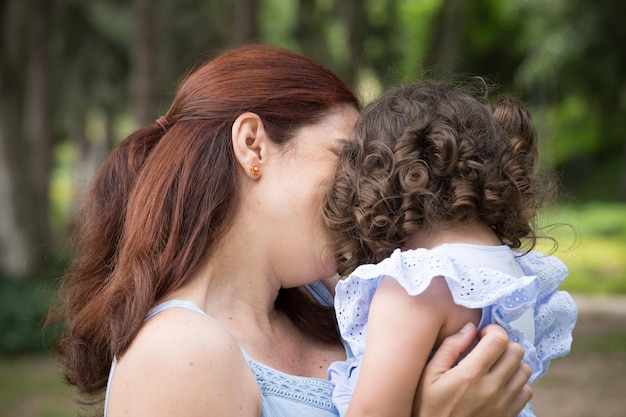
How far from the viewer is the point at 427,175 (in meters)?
2.01

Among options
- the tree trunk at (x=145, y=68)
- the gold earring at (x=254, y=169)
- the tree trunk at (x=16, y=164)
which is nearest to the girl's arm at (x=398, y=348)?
the gold earring at (x=254, y=169)

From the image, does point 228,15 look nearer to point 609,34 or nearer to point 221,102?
point 609,34

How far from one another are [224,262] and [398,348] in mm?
504

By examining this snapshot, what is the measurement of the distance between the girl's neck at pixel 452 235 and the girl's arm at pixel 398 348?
0.16 m

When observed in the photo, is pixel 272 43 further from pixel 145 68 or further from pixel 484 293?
pixel 145 68

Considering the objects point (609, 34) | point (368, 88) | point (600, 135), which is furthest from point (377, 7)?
point (368, 88)

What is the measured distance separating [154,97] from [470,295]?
821 centimetres

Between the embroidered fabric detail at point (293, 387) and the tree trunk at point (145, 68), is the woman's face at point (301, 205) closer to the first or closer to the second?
the embroidered fabric detail at point (293, 387)

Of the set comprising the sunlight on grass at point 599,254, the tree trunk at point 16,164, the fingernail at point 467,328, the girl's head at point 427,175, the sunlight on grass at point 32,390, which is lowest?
the sunlight on grass at point 599,254

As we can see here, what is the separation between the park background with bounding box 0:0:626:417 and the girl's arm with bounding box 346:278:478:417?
2.65 ft

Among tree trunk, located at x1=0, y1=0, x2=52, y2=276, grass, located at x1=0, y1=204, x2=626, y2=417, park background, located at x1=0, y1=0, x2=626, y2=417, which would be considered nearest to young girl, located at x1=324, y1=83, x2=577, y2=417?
park background, located at x1=0, y1=0, x2=626, y2=417

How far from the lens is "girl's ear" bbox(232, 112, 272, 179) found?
6.86 feet

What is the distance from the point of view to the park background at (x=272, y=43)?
800cm

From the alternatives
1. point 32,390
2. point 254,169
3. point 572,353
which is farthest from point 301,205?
point 572,353
